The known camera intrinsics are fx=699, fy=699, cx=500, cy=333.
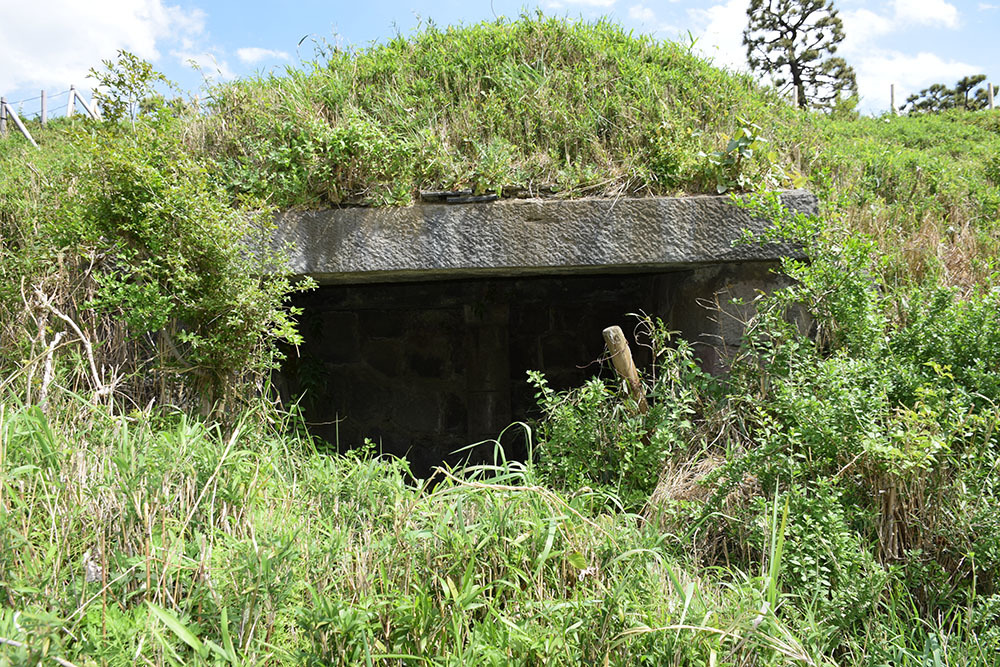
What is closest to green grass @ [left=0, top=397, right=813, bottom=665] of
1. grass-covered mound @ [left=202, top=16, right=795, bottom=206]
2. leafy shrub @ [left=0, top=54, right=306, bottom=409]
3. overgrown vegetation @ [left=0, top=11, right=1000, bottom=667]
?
overgrown vegetation @ [left=0, top=11, right=1000, bottom=667]

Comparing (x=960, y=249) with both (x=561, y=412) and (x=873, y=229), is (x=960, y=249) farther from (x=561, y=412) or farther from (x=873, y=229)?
(x=561, y=412)

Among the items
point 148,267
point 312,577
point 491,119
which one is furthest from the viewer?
point 491,119

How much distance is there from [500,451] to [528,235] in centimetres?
99

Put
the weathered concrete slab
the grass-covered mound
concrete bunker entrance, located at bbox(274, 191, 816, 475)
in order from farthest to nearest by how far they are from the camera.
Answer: concrete bunker entrance, located at bbox(274, 191, 816, 475) < the grass-covered mound < the weathered concrete slab

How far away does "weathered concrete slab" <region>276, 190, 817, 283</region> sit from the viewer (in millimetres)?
3174

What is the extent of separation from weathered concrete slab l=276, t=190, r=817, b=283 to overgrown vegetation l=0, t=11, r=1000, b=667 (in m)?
0.14

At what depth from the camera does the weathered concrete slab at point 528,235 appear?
10.4ft

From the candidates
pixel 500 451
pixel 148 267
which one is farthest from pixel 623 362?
pixel 148 267

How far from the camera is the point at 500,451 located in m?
2.89

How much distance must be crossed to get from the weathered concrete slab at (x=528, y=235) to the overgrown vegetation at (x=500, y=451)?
0.47ft

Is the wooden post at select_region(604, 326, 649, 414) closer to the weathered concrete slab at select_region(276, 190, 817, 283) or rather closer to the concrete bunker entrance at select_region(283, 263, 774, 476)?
the weathered concrete slab at select_region(276, 190, 817, 283)

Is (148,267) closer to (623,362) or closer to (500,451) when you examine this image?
(500,451)

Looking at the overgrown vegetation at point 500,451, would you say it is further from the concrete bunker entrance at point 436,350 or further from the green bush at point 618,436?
the concrete bunker entrance at point 436,350

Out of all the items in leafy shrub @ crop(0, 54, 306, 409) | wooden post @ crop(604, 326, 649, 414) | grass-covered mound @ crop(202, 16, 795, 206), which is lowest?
wooden post @ crop(604, 326, 649, 414)
